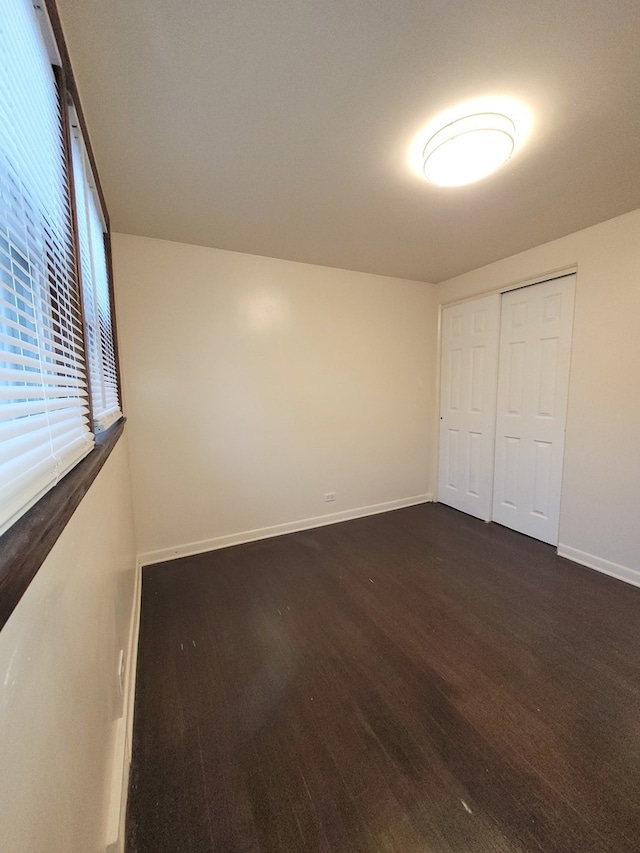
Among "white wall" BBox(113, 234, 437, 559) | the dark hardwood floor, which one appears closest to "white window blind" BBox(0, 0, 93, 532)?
the dark hardwood floor

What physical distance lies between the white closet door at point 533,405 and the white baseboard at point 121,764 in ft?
9.73

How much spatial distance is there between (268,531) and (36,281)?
2.58m

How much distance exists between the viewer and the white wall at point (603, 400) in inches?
85.6

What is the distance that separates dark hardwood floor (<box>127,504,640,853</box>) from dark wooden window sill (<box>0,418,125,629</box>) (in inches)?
43.9

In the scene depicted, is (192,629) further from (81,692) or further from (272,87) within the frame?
(272,87)

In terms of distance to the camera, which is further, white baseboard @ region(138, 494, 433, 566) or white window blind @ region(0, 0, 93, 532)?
white baseboard @ region(138, 494, 433, 566)

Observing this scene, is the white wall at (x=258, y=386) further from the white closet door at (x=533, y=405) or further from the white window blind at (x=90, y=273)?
the white closet door at (x=533, y=405)

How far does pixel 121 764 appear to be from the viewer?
110 centimetres

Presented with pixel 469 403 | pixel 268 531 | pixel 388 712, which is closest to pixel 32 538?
pixel 388 712

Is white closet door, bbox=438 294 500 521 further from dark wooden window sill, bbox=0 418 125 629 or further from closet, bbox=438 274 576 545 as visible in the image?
dark wooden window sill, bbox=0 418 125 629

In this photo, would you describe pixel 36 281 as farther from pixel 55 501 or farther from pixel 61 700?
pixel 61 700

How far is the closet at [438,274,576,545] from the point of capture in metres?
2.65

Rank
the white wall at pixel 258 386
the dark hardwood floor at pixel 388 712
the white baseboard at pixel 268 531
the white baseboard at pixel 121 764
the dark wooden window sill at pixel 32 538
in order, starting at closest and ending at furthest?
the dark wooden window sill at pixel 32 538, the white baseboard at pixel 121 764, the dark hardwood floor at pixel 388 712, the white wall at pixel 258 386, the white baseboard at pixel 268 531

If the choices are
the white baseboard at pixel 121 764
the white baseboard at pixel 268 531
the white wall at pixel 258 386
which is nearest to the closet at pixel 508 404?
the white wall at pixel 258 386
